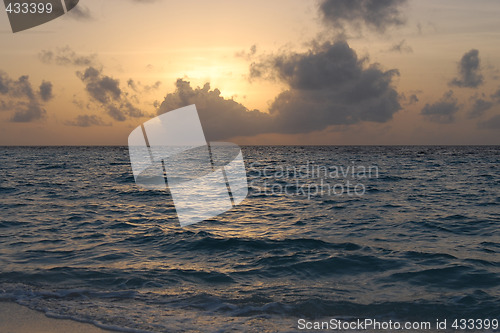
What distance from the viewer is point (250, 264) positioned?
10.2m

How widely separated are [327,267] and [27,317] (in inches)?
268

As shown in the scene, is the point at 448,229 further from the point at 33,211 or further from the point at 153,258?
the point at 33,211

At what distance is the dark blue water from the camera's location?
23.7 ft

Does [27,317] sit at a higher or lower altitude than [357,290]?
higher

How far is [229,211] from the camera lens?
19.2 meters

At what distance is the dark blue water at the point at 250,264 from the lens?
285 inches

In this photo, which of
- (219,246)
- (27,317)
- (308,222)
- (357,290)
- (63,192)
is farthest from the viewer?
(63,192)

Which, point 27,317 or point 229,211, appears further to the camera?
point 229,211

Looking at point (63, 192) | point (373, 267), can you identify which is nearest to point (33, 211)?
point (63, 192)

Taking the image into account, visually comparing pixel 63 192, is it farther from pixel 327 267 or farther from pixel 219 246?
pixel 327 267

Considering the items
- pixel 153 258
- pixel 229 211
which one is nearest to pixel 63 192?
pixel 229 211

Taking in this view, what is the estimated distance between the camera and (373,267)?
32.3 ft

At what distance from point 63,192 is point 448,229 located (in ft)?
Result: 71.1

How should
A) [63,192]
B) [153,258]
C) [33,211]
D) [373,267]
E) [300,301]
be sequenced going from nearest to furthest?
1. [300,301]
2. [373,267]
3. [153,258]
4. [33,211]
5. [63,192]
